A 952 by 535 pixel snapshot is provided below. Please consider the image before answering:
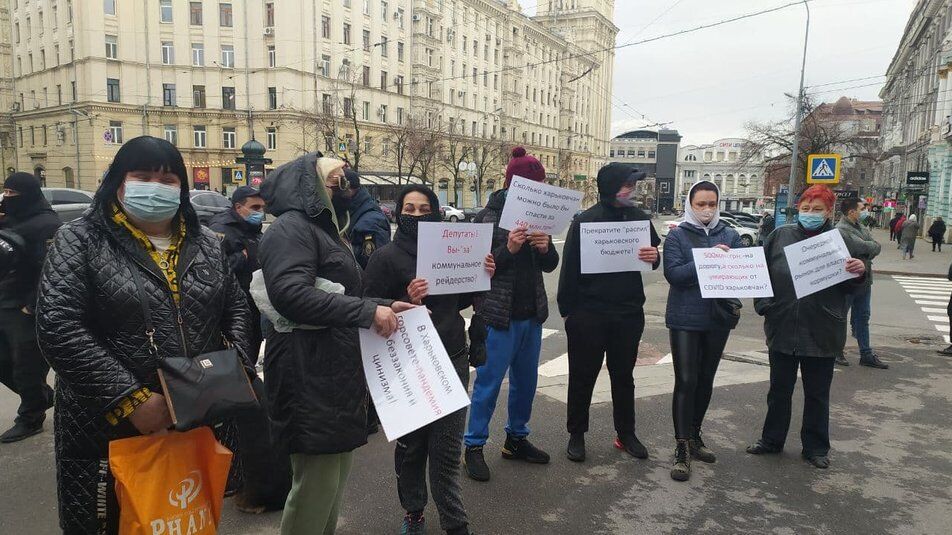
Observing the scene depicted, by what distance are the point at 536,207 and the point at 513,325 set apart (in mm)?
825

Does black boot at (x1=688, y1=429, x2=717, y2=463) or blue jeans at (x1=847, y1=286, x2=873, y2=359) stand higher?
blue jeans at (x1=847, y1=286, x2=873, y2=359)

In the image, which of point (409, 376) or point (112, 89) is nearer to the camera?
point (409, 376)

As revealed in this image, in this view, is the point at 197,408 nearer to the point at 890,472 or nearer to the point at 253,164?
the point at 890,472

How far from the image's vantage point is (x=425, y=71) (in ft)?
206

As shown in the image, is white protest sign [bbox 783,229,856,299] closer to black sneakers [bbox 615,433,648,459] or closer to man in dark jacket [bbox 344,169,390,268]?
black sneakers [bbox 615,433,648,459]

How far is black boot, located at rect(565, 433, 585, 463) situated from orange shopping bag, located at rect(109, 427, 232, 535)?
277 centimetres

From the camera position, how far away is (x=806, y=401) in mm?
4730

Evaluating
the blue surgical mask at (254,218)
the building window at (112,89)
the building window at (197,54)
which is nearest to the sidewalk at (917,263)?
the blue surgical mask at (254,218)

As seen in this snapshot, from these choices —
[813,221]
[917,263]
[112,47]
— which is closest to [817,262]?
[813,221]

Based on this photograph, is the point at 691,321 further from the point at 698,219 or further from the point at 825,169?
the point at 825,169

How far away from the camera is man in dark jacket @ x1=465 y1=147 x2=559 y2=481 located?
14.0 feet

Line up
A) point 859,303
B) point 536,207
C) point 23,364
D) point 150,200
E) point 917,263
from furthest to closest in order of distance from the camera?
point 917,263
point 859,303
point 23,364
point 536,207
point 150,200

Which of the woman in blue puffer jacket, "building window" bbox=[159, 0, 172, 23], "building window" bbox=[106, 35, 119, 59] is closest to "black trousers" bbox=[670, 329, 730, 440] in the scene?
the woman in blue puffer jacket

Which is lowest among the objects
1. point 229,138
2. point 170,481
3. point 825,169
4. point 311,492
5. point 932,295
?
point 932,295
